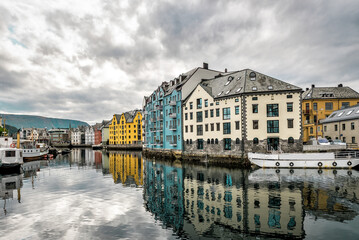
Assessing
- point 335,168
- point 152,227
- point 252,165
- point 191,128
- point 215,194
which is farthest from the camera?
point 191,128

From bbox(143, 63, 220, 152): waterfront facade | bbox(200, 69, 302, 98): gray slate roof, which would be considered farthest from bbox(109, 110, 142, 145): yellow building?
bbox(200, 69, 302, 98): gray slate roof

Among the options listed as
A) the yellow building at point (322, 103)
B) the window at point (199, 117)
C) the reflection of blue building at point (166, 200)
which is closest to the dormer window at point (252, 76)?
the window at point (199, 117)

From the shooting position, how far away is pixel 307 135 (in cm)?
6216

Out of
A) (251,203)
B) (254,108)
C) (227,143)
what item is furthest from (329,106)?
(251,203)

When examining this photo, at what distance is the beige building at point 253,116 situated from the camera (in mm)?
42500

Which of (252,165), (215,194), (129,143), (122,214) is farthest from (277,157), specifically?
(129,143)

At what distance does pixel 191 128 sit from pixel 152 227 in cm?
4096

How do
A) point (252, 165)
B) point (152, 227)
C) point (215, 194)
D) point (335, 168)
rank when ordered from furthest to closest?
point (252, 165), point (335, 168), point (215, 194), point (152, 227)

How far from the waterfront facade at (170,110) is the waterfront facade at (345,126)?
30391 mm

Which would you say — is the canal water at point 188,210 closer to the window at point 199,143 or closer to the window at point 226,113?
the window at point 226,113

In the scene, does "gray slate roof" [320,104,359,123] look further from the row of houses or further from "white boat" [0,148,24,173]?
"white boat" [0,148,24,173]

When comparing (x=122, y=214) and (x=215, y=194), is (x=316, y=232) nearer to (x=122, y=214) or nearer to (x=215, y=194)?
(x=215, y=194)

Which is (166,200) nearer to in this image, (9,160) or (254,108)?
(254,108)

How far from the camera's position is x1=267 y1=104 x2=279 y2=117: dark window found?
4312cm
